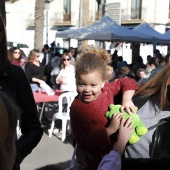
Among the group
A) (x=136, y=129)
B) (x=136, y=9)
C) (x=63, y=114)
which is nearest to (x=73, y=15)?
(x=136, y=9)

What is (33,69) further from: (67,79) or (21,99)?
(21,99)

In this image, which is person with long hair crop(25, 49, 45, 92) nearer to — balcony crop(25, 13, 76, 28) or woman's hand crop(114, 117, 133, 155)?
woman's hand crop(114, 117, 133, 155)

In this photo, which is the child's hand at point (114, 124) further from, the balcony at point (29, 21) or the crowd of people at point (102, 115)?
the balcony at point (29, 21)

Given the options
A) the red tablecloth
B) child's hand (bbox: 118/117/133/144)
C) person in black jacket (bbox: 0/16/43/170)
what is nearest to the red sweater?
child's hand (bbox: 118/117/133/144)

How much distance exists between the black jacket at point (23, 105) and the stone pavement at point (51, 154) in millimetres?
3079

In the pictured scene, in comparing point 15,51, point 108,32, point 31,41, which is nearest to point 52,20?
point 31,41

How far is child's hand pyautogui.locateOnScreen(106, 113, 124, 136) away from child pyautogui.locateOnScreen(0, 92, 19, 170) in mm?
914

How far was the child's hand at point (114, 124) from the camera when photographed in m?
1.86

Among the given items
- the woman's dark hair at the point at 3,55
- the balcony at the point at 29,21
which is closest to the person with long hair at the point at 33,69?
the woman's dark hair at the point at 3,55

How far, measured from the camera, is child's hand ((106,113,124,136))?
6.11 ft

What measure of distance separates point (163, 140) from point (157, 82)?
533 mm

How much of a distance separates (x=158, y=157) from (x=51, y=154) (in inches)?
173

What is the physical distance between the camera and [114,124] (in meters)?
1.87

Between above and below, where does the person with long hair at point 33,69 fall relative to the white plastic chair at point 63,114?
above
